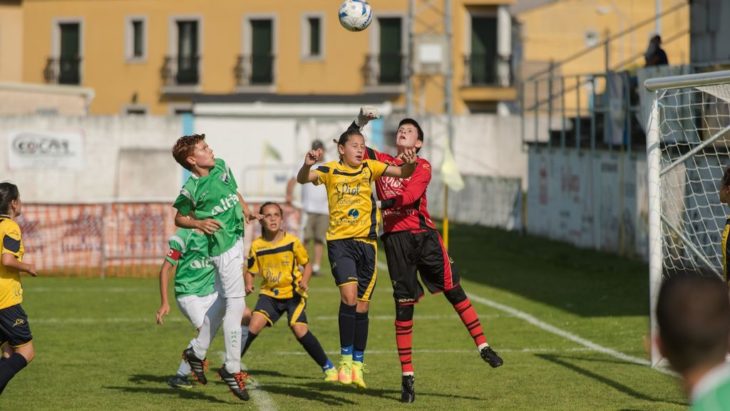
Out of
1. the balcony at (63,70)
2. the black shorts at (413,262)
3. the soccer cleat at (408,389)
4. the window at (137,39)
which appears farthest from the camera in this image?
the balcony at (63,70)

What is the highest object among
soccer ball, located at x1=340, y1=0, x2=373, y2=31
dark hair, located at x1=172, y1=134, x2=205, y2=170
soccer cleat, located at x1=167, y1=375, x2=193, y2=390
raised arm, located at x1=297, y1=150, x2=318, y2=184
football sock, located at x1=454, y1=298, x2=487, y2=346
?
soccer ball, located at x1=340, y1=0, x2=373, y2=31

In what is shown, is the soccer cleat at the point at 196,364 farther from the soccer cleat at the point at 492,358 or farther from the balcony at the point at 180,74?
the balcony at the point at 180,74

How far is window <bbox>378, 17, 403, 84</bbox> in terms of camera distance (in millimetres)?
56344

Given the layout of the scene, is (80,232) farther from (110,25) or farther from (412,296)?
(110,25)

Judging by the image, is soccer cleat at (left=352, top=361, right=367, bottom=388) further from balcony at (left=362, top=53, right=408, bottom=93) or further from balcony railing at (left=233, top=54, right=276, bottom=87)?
balcony railing at (left=233, top=54, right=276, bottom=87)

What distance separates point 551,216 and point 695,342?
995 inches

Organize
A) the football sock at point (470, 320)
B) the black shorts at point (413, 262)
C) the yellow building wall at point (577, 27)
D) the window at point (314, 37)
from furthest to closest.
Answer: the yellow building wall at point (577, 27) < the window at point (314, 37) < the football sock at point (470, 320) < the black shorts at point (413, 262)

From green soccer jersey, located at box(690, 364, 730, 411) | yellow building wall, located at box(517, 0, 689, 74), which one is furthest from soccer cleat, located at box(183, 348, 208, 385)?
yellow building wall, located at box(517, 0, 689, 74)

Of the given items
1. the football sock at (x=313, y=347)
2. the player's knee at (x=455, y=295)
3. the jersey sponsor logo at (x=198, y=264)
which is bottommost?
the football sock at (x=313, y=347)

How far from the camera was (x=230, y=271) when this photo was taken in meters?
10.3

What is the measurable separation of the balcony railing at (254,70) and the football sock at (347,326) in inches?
1862

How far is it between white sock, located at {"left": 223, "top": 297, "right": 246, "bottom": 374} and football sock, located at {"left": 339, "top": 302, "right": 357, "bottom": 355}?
80cm

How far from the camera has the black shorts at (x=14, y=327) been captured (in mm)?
9641

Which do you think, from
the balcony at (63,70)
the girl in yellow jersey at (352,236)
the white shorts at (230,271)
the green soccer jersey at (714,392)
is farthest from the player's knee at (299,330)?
the balcony at (63,70)
